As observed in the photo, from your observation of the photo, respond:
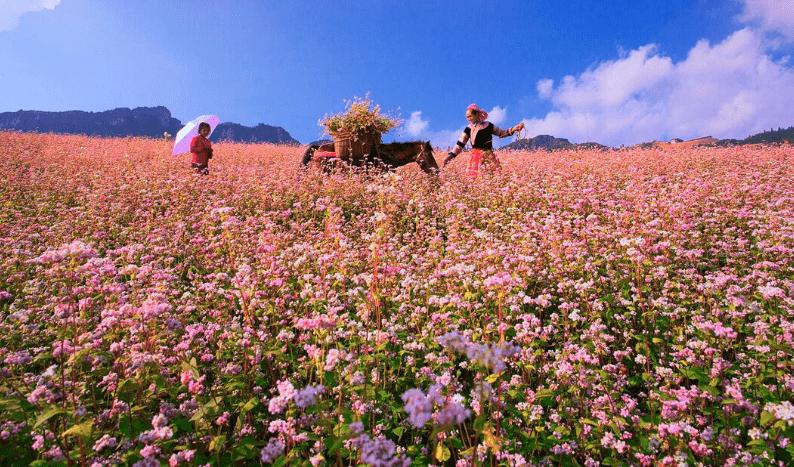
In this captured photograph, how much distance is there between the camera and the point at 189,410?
2727mm

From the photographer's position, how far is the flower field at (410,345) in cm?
251

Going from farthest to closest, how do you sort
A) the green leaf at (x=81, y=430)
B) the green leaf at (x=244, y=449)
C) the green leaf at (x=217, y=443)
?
the green leaf at (x=244, y=449) → the green leaf at (x=217, y=443) → the green leaf at (x=81, y=430)

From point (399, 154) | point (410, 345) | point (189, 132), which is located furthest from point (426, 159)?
point (410, 345)

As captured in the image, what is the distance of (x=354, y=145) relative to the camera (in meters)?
12.0

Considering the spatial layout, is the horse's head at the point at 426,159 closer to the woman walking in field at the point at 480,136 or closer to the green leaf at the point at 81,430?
the woman walking in field at the point at 480,136

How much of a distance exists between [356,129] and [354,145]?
1.57ft

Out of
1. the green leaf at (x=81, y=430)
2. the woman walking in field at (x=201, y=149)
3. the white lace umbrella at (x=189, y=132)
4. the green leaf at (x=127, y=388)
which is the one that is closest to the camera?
the green leaf at (x=81, y=430)

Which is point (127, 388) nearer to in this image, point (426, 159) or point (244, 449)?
point (244, 449)

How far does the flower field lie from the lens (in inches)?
98.7

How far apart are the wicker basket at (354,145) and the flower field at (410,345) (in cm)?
474

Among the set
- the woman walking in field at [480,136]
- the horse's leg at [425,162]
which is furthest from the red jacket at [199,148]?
the woman walking in field at [480,136]

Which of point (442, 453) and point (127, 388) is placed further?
point (127, 388)

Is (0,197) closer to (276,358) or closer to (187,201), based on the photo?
(187,201)

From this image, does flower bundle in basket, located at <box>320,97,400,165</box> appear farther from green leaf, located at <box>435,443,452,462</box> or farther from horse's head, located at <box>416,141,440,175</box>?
green leaf, located at <box>435,443,452,462</box>
